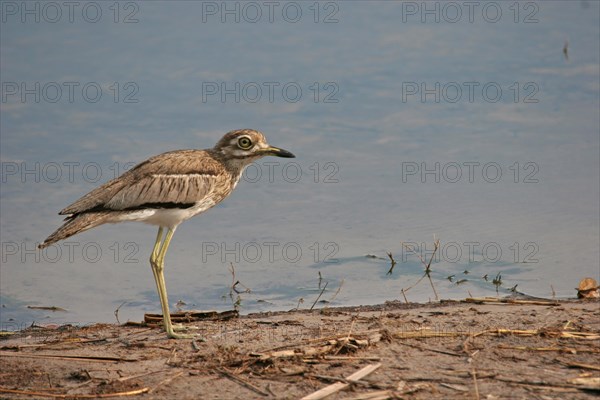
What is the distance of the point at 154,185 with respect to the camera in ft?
29.8

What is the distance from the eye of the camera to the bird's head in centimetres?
963

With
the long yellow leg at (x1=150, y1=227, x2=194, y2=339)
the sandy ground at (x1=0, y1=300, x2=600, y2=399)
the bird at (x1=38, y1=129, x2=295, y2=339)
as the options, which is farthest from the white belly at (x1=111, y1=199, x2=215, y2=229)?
the sandy ground at (x1=0, y1=300, x2=600, y2=399)

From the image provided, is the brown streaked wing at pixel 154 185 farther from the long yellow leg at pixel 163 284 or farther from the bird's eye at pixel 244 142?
the long yellow leg at pixel 163 284

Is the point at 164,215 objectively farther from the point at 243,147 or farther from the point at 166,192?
the point at 243,147

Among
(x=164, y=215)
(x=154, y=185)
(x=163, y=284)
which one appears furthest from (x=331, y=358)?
(x=154, y=185)

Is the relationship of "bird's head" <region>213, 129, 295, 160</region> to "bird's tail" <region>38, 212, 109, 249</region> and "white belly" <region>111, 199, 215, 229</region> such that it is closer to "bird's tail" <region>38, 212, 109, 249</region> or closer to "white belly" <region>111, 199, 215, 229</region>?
"white belly" <region>111, 199, 215, 229</region>

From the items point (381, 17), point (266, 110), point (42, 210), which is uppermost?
point (381, 17)

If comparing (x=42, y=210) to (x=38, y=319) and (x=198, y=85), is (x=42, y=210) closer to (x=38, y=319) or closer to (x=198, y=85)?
(x=38, y=319)

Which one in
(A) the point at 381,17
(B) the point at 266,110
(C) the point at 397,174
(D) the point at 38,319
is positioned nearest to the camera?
(D) the point at 38,319

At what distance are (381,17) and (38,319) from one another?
9.40 metres

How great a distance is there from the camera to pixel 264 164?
13656 mm

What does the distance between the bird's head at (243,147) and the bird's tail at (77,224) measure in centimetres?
136

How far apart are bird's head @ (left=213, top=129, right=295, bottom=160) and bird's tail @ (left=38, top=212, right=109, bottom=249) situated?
4.47 ft

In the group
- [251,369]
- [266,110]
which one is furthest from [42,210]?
[251,369]
